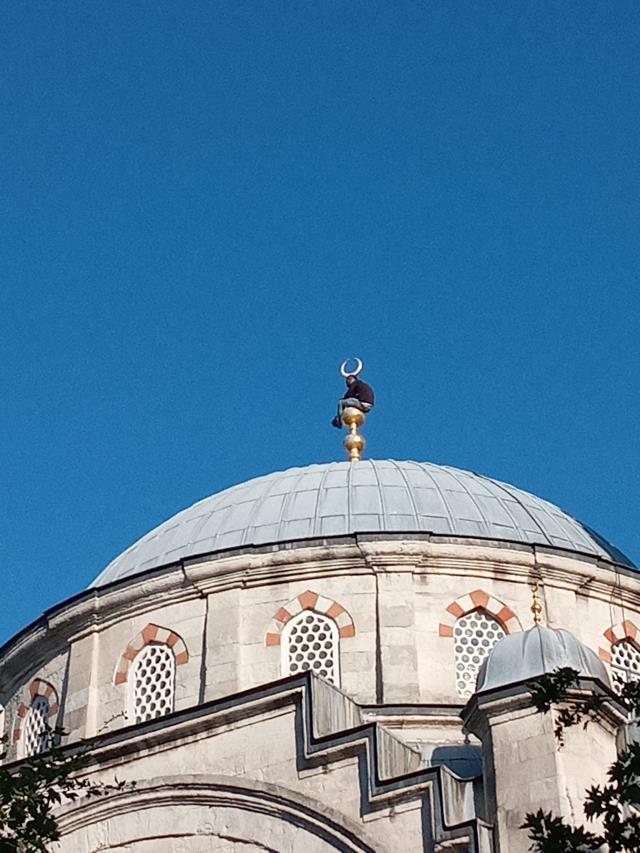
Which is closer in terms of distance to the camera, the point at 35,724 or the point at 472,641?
the point at 472,641

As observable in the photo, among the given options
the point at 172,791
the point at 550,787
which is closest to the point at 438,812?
the point at 550,787

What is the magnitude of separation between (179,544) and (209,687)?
3075mm

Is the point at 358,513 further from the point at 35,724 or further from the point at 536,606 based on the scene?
the point at 35,724

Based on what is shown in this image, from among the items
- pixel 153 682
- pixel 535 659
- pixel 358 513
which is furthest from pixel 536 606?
pixel 153 682

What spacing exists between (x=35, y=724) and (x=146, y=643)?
1.99 meters

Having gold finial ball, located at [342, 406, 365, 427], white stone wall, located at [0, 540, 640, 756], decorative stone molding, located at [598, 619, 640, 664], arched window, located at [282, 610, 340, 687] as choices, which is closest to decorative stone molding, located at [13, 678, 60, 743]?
white stone wall, located at [0, 540, 640, 756]

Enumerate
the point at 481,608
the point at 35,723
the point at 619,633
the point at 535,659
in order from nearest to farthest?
1. the point at 535,659
2. the point at 481,608
3. the point at 619,633
4. the point at 35,723

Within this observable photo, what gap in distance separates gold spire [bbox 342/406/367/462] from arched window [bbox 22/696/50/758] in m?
5.78

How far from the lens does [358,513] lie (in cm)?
2370

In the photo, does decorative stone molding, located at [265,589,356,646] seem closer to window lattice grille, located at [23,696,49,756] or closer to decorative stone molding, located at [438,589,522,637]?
decorative stone molding, located at [438,589,522,637]

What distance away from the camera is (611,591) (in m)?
23.1

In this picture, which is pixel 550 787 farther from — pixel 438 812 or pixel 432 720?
pixel 432 720

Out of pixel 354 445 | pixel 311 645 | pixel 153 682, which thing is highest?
pixel 354 445

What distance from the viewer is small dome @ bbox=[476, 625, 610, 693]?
56.9ft
